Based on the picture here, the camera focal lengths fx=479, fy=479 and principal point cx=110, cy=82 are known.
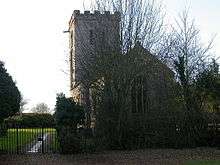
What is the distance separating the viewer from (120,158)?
23.7m

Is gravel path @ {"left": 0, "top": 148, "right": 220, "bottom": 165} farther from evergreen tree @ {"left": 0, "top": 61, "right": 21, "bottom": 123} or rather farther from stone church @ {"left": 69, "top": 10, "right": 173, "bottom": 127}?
stone church @ {"left": 69, "top": 10, "right": 173, "bottom": 127}

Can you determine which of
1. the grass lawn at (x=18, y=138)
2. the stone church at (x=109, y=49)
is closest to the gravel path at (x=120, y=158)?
the grass lawn at (x=18, y=138)

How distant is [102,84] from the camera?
31109mm

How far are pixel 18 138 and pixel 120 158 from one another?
45.3ft

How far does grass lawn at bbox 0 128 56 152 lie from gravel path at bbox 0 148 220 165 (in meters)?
3.58

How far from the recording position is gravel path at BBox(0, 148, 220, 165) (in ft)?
72.1

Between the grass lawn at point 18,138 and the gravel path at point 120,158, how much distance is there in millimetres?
3584

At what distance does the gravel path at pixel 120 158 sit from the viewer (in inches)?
866

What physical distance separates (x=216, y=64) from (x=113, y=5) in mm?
14155

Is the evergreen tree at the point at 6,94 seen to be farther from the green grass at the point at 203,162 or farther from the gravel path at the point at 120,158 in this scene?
A: the green grass at the point at 203,162

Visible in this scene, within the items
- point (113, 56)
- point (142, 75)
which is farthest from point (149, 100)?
point (113, 56)

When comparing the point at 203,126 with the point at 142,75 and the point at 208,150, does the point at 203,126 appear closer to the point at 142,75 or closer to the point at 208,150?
the point at 208,150

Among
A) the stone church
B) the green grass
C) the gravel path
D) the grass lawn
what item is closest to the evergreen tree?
the grass lawn

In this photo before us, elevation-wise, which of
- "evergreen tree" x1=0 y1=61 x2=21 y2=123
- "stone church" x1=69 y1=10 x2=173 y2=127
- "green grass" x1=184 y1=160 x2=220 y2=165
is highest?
"stone church" x1=69 y1=10 x2=173 y2=127
